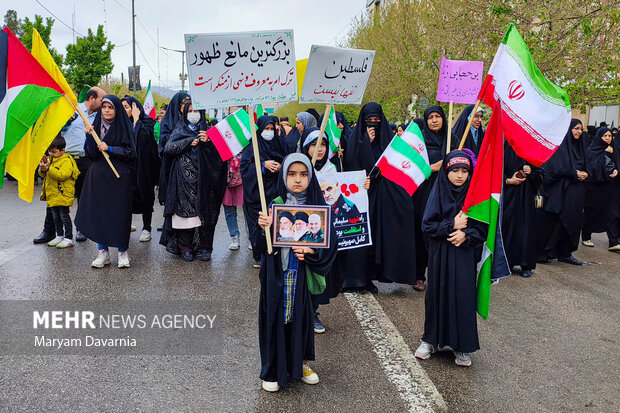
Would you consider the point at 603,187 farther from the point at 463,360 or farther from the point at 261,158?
the point at 463,360

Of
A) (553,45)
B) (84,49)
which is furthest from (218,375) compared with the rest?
(84,49)

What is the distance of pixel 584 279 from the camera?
706 cm

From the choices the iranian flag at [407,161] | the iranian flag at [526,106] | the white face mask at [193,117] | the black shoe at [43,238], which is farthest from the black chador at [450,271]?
the black shoe at [43,238]

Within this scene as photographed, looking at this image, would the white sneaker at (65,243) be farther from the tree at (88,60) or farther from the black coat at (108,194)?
the tree at (88,60)

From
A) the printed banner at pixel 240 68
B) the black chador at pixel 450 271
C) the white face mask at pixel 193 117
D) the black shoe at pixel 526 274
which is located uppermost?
the printed banner at pixel 240 68

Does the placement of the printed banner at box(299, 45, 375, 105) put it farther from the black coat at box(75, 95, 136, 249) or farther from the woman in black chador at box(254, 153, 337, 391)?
the black coat at box(75, 95, 136, 249)

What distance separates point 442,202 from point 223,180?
156 inches

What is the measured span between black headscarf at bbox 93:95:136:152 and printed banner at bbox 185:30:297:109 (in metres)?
2.93

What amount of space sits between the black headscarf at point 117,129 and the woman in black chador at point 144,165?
1635mm

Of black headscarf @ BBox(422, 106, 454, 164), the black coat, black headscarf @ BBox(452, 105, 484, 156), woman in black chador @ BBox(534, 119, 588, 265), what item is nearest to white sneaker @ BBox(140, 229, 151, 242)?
the black coat

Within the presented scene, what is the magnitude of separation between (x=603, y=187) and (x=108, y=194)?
7.81m

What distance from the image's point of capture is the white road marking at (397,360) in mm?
3588

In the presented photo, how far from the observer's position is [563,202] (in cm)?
798

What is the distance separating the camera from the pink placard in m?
6.61
